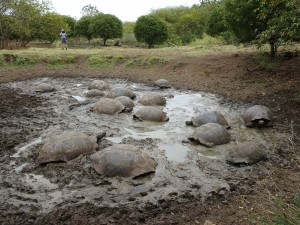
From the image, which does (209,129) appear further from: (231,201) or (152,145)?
(231,201)

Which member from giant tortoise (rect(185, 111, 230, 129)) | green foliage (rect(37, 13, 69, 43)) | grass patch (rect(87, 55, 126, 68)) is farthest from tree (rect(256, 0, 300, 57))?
green foliage (rect(37, 13, 69, 43))

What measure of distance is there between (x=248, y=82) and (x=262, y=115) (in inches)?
160

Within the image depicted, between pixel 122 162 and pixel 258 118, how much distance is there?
352 cm

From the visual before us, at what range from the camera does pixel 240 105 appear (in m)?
9.02

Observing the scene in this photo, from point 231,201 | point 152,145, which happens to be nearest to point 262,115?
point 152,145

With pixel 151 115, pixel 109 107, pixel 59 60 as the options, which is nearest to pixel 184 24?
pixel 59 60

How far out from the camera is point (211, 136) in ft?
20.1

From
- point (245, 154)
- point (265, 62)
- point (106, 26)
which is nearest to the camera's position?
point (245, 154)

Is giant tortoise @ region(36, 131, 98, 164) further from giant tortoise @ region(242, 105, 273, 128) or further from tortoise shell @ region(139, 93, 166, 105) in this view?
tortoise shell @ region(139, 93, 166, 105)

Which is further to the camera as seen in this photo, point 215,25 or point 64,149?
Answer: point 215,25

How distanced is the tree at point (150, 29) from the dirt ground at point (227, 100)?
5.62 m

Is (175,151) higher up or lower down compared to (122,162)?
lower down

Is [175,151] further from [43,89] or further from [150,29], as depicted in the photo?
[150,29]

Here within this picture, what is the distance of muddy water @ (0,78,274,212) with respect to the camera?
4.44 metres
